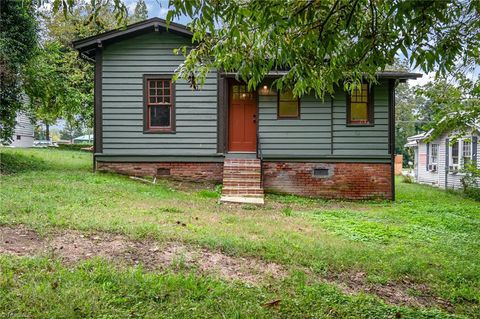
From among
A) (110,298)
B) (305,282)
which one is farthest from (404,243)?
(110,298)

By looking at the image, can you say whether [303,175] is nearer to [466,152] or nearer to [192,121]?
[192,121]

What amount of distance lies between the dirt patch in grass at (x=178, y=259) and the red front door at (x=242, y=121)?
24.7 feet

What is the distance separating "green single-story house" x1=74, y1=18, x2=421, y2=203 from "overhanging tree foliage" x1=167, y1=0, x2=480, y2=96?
7.66 meters

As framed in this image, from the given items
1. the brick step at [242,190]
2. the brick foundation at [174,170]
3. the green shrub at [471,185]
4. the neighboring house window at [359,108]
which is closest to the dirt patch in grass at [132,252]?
the brick step at [242,190]

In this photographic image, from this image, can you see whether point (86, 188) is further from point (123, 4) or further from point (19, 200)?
point (123, 4)

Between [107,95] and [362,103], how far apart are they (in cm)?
790

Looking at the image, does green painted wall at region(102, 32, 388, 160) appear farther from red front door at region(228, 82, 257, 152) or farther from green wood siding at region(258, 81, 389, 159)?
red front door at region(228, 82, 257, 152)

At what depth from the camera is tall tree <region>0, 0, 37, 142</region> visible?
10789 millimetres

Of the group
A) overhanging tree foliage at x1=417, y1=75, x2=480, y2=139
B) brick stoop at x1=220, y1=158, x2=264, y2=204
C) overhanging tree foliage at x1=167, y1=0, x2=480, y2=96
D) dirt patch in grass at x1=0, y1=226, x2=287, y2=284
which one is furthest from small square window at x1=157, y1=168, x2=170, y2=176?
overhanging tree foliage at x1=167, y1=0, x2=480, y2=96

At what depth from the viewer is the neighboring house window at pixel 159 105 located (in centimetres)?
1184

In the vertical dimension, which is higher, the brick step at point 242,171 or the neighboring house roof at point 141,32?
the neighboring house roof at point 141,32

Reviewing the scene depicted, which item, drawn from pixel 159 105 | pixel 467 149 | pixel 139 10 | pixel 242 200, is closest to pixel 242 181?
pixel 242 200

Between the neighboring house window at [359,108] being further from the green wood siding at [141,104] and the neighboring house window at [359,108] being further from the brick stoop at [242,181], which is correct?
the green wood siding at [141,104]

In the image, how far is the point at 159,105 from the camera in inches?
468
